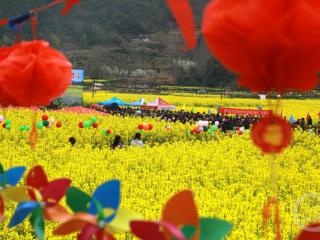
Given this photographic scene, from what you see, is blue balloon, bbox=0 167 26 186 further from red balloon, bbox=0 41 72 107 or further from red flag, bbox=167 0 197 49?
red flag, bbox=167 0 197 49

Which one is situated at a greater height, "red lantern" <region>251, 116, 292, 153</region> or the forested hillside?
the forested hillside

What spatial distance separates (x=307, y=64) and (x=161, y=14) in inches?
3465

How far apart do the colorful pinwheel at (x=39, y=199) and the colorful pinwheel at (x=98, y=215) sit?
3 centimetres

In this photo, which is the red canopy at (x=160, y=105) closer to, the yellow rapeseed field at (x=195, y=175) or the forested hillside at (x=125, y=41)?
the yellow rapeseed field at (x=195, y=175)

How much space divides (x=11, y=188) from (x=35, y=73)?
239 mm

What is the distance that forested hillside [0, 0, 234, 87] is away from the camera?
157 ft

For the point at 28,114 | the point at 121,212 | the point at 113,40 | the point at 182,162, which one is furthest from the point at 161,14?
the point at 121,212

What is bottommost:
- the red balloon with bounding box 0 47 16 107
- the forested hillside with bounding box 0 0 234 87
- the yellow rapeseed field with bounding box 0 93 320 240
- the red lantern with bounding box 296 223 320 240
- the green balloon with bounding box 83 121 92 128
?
the yellow rapeseed field with bounding box 0 93 320 240

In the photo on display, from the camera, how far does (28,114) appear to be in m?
12.5

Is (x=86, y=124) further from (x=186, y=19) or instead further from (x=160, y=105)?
(x=186, y=19)

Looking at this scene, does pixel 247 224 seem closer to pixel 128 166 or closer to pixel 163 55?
pixel 128 166

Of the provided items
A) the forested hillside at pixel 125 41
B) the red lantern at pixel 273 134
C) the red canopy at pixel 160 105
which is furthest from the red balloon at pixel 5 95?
the forested hillside at pixel 125 41

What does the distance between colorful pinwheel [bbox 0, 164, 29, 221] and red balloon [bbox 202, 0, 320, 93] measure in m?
0.52

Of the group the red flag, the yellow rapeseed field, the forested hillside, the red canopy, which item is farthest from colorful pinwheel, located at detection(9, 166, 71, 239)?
the forested hillside
